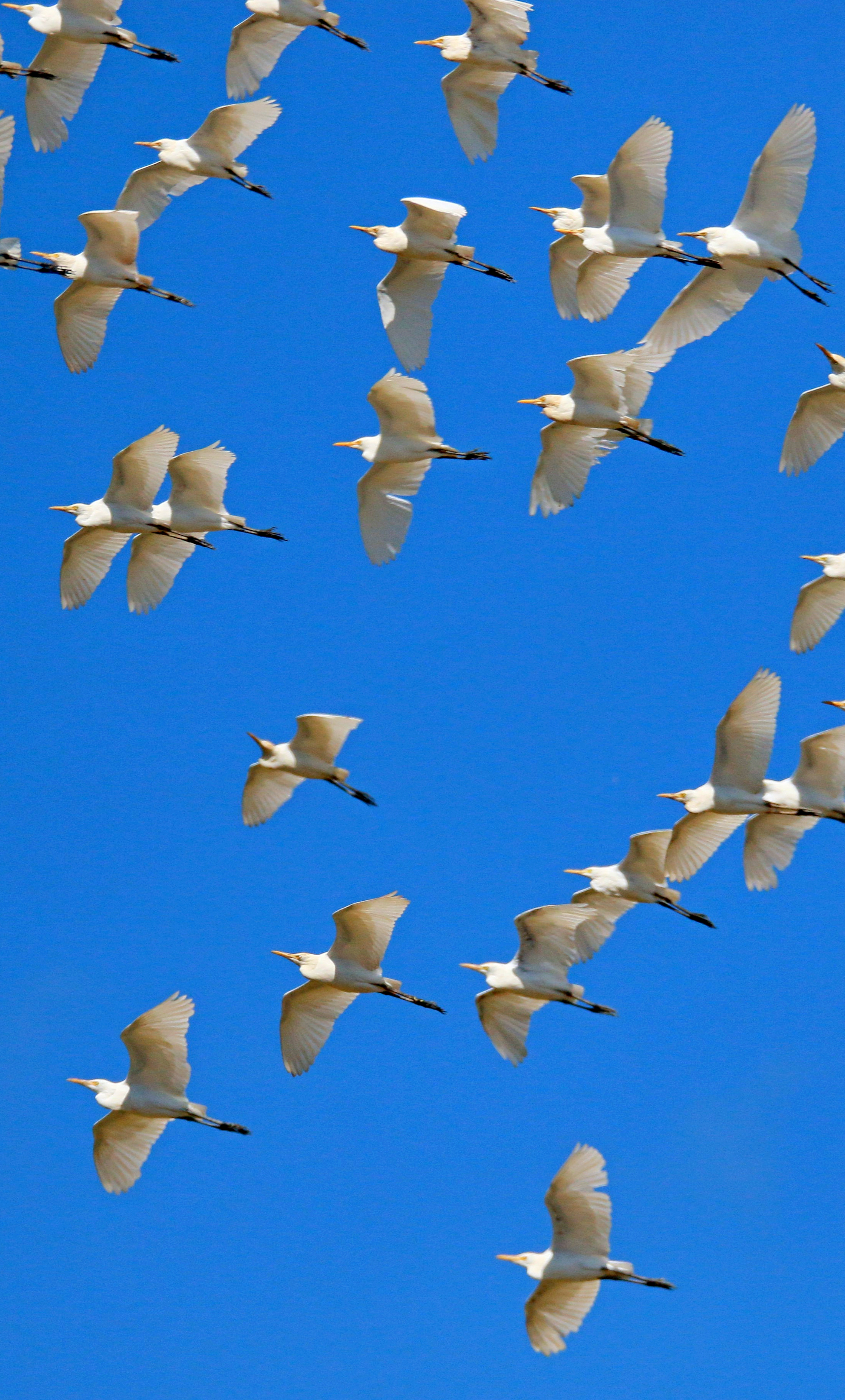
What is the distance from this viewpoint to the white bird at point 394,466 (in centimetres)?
2420

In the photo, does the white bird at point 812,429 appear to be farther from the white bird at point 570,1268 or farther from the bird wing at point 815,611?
the white bird at point 570,1268

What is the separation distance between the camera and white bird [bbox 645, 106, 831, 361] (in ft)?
75.7

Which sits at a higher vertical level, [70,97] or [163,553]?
[70,97]

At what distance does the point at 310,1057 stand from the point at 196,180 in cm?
970

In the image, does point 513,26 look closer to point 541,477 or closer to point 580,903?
point 541,477

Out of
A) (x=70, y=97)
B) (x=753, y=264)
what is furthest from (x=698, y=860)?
(x=70, y=97)

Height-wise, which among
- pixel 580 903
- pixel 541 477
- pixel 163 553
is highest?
pixel 541 477

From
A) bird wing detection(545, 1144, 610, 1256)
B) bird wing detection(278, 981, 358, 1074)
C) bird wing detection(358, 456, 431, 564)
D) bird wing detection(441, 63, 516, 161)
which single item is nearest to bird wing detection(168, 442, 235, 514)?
bird wing detection(358, 456, 431, 564)

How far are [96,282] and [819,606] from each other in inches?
341

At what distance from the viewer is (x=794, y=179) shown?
23.3 meters

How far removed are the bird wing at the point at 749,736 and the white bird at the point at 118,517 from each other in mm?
6485

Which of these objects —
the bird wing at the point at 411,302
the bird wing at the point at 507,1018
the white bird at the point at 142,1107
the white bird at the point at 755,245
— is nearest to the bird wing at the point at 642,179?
the white bird at the point at 755,245

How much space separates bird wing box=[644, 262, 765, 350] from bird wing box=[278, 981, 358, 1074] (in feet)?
25.1

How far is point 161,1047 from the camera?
76.0 feet
